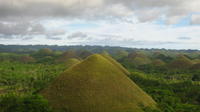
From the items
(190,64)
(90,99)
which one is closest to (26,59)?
(190,64)

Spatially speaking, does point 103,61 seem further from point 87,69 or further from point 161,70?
point 161,70

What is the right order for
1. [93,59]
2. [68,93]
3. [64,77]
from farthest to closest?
[93,59] < [64,77] < [68,93]

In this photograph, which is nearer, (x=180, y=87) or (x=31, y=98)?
(x=31, y=98)

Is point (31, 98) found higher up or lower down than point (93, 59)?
lower down

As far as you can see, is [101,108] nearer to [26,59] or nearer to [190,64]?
[190,64]

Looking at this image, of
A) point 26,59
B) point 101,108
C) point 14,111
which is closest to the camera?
point 14,111

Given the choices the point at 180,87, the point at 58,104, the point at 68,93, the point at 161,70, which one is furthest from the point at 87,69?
the point at 161,70
